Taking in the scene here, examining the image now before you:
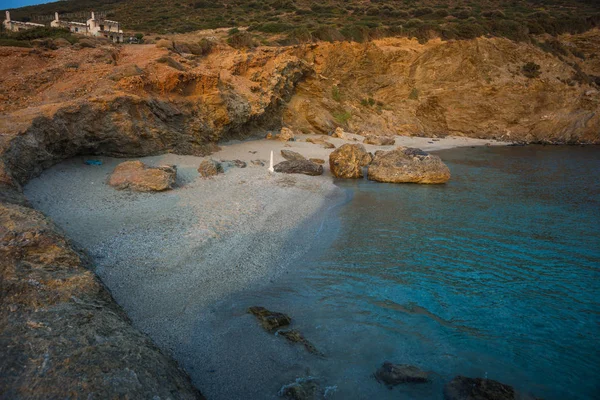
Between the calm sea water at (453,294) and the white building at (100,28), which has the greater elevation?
the white building at (100,28)

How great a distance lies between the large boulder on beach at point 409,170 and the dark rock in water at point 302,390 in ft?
37.0

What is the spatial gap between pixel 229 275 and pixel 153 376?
144 inches

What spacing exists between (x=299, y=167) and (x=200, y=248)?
25.9 feet

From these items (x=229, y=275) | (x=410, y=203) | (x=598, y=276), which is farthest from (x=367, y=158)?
(x=229, y=275)

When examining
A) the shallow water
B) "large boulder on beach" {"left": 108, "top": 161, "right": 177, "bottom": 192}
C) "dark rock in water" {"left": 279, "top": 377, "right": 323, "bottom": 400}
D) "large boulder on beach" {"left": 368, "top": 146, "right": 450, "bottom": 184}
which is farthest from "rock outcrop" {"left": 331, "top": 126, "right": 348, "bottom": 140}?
"dark rock in water" {"left": 279, "top": 377, "right": 323, "bottom": 400}

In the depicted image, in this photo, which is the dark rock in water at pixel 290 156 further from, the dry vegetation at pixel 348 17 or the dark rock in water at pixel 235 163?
the dry vegetation at pixel 348 17

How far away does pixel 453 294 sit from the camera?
646 centimetres

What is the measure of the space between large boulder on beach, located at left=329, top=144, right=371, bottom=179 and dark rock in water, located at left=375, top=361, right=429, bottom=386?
10.8 meters

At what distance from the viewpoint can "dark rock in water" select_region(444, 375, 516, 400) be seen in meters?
4.14

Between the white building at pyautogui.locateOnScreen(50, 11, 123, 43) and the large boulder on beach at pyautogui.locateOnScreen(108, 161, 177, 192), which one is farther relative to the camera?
the white building at pyautogui.locateOnScreen(50, 11, 123, 43)

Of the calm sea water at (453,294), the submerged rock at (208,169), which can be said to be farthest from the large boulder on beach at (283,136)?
the calm sea water at (453,294)

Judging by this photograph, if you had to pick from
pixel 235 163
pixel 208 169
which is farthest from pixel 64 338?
pixel 235 163

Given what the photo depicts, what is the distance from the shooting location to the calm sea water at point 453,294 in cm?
474

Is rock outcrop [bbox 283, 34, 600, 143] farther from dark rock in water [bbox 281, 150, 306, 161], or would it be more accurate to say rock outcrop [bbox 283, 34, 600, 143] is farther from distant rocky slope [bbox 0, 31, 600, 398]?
dark rock in water [bbox 281, 150, 306, 161]
